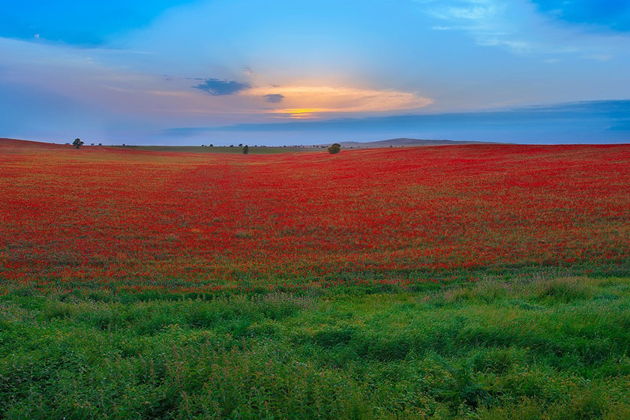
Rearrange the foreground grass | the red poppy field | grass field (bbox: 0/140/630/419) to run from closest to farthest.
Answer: the foreground grass, grass field (bbox: 0/140/630/419), the red poppy field

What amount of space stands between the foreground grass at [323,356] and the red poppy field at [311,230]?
110 inches

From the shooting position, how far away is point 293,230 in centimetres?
2367

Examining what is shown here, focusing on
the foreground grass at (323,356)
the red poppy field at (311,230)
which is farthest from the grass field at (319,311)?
the red poppy field at (311,230)

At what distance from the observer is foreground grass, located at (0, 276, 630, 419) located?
20.4 feet

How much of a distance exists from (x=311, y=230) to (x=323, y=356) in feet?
50.4

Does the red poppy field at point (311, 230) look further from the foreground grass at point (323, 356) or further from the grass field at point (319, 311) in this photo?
the foreground grass at point (323, 356)

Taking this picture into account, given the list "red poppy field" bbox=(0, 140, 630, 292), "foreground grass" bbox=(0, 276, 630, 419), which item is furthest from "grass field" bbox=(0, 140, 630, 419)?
"red poppy field" bbox=(0, 140, 630, 292)

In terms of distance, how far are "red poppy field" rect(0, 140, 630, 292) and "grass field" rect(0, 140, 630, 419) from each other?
153mm

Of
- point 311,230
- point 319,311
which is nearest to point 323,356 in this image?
point 319,311

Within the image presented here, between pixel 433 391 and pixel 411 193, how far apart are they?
31355 millimetres

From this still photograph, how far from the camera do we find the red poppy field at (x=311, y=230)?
1562cm

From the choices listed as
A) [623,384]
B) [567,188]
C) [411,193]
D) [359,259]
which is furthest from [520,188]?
[623,384]

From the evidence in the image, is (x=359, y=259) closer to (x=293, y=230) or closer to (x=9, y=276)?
(x=293, y=230)

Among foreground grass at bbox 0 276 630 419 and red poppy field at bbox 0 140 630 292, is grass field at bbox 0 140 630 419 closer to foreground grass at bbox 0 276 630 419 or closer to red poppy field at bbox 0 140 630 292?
foreground grass at bbox 0 276 630 419
